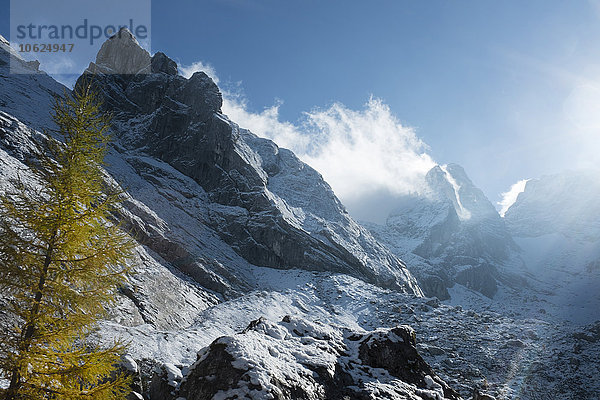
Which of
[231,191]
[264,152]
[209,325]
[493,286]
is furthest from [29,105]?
[493,286]

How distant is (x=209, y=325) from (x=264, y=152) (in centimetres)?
8630

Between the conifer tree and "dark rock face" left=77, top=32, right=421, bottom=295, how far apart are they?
243ft

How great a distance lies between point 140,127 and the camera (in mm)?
101500

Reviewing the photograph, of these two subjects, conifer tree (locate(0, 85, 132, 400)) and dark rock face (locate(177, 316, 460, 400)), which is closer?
conifer tree (locate(0, 85, 132, 400))

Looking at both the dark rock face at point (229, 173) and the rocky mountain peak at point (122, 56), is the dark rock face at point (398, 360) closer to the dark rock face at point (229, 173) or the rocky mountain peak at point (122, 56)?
the dark rock face at point (229, 173)

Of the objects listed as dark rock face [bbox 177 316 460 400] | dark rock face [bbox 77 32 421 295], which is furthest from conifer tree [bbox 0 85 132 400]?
dark rock face [bbox 77 32 421 295]

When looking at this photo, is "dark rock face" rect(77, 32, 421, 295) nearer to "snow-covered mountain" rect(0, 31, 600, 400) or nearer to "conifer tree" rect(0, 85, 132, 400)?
"snow-covered mountain" rect(0, 31, 600, 400)

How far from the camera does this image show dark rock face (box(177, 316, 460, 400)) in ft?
35.7

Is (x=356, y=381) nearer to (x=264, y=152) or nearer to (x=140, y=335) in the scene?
(x=140, y=335)

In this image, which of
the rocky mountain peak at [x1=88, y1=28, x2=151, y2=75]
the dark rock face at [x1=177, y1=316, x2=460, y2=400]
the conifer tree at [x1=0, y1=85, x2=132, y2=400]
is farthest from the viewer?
the rocky mountain peak at [x1=88, y1=28, x2=151, y2=75]

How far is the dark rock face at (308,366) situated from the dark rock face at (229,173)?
67.8m

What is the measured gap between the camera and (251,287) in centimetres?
6638

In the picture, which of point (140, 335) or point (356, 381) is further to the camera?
point (140, 335)

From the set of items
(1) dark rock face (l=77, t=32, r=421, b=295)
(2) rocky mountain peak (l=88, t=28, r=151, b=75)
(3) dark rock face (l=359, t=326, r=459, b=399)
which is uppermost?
(2) rocky mountain peak (l=88, t=28, r=151, b=75)
